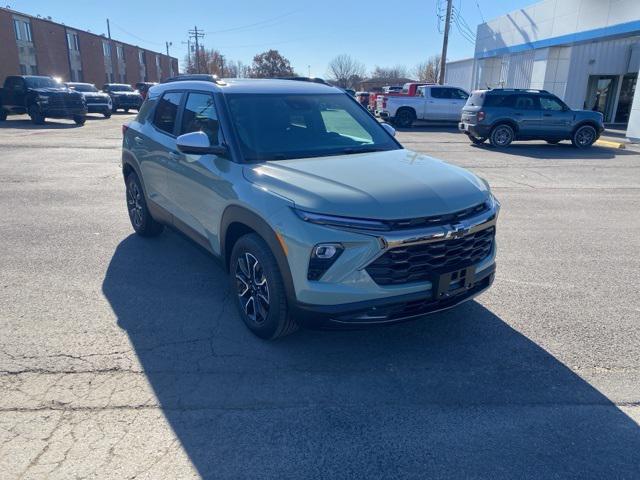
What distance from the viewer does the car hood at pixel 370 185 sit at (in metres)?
3.05

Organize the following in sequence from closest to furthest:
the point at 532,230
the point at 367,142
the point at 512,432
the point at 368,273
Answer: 1. the point at 512,432
2. the point at 368,273
3. the point at 367,142
4. the point at 532,230

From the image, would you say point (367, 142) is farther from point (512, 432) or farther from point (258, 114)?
point (512, 432)

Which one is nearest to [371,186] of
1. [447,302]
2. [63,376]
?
[447,302]

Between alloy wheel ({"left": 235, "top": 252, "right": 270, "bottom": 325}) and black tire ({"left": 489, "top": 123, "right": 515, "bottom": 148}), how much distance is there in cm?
1405

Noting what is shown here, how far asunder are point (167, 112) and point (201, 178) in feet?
4.54

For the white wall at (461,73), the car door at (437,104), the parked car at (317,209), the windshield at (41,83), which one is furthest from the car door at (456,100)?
the parked car at (317,209)

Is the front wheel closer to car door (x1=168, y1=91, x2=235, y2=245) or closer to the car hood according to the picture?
car door (x1=168, y1=91, x2=235, y2=245)

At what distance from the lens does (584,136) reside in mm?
15898

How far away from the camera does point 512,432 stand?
9.02 feet

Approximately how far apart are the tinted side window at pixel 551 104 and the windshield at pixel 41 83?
2053 centimetres

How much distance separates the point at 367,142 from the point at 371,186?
1316mm

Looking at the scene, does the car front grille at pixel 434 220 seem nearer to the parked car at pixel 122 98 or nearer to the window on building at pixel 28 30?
the parked car at pixel 122 98

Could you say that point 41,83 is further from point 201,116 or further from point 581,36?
point 581,36

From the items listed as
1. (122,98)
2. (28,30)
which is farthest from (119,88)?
(28,30)
